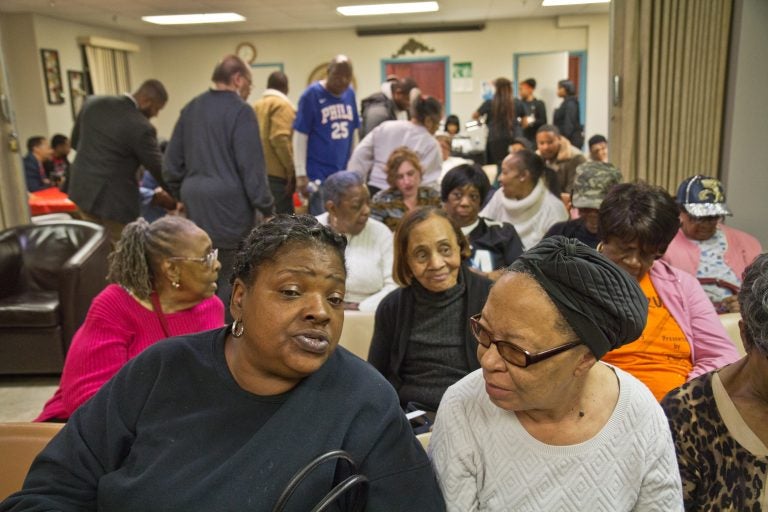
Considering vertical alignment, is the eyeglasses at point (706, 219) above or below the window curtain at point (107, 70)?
below

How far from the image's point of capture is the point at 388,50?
10.4 metres

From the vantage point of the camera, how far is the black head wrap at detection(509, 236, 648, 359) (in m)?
1.10

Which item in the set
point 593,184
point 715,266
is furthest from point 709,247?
point 593,184

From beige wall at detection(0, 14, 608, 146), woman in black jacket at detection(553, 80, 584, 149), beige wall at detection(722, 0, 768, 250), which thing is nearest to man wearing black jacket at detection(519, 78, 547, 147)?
woman in black jacket at detection(553, 80, 584, 149)

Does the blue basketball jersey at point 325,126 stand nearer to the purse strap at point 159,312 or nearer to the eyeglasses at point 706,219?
the eyeglasses at point 706,219

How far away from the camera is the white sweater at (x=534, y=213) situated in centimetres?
351

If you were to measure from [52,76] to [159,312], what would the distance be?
8098mm

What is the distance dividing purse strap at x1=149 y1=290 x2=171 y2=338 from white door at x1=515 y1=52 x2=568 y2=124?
8.92 m

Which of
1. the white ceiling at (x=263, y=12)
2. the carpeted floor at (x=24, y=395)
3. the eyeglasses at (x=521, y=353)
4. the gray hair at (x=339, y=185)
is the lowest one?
the carpeted floor at (x=24, y=395)

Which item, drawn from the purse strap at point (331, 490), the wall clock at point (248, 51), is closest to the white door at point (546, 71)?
the wall clock at point (248, 51)

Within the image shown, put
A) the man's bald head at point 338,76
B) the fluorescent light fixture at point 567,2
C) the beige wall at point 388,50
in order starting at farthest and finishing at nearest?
the beige wall at point 388,50 < the fluorescent light fixture at point 567,2 < the man's bald head at point 338,76

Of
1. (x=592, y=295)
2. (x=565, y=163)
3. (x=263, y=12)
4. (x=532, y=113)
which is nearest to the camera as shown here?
(x=592, y=295)

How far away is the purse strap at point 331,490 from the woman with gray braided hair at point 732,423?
27.3 inches

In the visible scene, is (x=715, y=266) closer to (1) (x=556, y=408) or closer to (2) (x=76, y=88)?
(1) (x=556, y=408)
